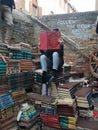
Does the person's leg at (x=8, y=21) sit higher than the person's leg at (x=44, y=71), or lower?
higher

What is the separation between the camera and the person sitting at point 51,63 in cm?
664

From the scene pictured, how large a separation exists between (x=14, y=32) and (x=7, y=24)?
2.56 feet

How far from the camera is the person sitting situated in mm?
6637

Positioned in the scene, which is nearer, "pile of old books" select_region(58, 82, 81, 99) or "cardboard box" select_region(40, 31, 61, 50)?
"pile of old books" select_region(58, 82, 81, 99)

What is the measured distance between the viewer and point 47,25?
35.1 feet

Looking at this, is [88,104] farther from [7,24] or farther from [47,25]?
[47,25]

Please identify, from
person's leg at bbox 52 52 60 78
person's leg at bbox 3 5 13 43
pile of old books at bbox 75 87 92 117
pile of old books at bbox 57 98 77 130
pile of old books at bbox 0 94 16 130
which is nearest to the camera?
pile of old books at bbox 0 94 16 130

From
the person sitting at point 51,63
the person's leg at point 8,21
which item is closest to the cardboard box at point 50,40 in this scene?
the person sitting at point 51,63

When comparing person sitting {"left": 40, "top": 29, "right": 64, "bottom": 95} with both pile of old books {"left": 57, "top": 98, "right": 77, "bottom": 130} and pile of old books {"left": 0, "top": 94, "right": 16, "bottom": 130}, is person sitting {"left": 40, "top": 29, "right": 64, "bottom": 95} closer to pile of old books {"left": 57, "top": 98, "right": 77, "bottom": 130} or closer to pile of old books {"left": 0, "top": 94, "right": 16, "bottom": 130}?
pile of old books {"left": 57, "top": 98, "right": 77, "bottom": 130}

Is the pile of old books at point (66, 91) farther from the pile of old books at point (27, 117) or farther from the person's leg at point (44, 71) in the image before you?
the pile of old books at point (27, 117)

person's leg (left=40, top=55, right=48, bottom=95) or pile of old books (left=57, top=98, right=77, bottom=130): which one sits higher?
person's leg (left=40, top=55, right=48, bottom=95)

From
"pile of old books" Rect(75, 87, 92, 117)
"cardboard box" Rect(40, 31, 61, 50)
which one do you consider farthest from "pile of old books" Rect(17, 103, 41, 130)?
"cardboard box" Rect(40, 31, 61, 50)

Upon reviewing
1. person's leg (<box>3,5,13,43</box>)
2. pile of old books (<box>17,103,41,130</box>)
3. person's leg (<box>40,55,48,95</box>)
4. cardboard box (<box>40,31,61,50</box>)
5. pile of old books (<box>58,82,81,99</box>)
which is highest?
person's leg (<box>3,5,13,43</box>)

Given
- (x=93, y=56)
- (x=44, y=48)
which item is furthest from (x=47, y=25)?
(x=44, y=48)
